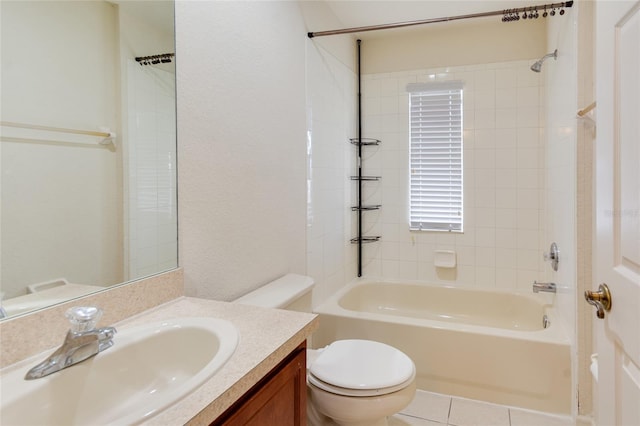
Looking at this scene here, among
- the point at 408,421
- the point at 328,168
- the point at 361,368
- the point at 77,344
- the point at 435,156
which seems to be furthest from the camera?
the point at 435,156

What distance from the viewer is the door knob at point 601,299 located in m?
0.97

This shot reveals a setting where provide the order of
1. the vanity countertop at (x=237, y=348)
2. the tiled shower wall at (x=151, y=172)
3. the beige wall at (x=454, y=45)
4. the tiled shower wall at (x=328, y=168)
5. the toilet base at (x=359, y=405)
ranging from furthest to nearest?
the beige wall at (x=454, y=45) < the tiled shower wall at (x=328, y=168) < the toilet base at (x=359, y=405) < the tiled shower wall at (x=151, y=172) < the vanity countertop at (x=237, y=348)

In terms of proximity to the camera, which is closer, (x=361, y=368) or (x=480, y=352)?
(x=361, y=368)

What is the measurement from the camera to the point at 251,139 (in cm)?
183

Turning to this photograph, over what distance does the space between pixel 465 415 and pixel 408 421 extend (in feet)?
1.08

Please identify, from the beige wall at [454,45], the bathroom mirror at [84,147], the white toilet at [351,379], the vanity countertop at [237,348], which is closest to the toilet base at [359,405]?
the white toilet at [351,379]

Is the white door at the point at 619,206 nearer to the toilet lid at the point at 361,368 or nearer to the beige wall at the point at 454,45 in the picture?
the toilet lid at the point at 361,368

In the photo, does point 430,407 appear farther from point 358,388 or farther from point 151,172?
point 151,172

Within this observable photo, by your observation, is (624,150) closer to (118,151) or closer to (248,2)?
(118,151)

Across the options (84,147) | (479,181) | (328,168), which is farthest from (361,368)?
(479,181)

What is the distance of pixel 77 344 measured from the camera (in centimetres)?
85

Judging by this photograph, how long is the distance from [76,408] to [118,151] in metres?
Answer: 0.71

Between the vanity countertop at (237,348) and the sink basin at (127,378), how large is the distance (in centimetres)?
3

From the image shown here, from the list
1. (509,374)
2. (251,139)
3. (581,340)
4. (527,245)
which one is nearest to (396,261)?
(527,245)
